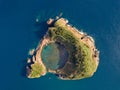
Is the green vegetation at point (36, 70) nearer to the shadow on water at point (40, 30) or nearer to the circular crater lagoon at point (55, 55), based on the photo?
the shadow on water at point (40, 30)

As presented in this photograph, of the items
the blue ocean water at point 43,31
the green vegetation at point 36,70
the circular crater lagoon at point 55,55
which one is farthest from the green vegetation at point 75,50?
the green vegetation at point 36,70

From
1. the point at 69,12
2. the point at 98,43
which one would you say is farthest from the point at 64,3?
the point at 98,43

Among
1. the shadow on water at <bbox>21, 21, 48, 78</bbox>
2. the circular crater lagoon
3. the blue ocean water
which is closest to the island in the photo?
the circular crater lagoon

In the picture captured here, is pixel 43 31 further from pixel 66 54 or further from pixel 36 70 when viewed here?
pixel 36 70

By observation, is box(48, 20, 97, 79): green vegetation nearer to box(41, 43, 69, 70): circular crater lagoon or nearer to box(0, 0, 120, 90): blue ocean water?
box(41, 43, 69, 70): circular crater lagoon

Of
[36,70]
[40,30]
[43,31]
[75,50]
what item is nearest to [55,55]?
[75,50]

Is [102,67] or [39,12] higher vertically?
[39,12]

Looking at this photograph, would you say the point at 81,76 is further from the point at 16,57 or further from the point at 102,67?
the point at 16,57
